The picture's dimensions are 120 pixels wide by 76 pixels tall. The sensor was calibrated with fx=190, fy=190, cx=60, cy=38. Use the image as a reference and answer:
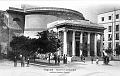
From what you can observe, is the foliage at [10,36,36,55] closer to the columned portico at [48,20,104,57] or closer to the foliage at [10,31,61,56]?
the foliage at [10,31,61,56]

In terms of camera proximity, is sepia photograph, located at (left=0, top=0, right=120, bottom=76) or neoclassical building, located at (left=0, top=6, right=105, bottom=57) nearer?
sepia photograph, located at (left=0, top=0, right=120, bottom=76)

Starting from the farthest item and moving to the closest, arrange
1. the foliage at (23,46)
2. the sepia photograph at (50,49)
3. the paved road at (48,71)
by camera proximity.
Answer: the foliage at (23,46) < the sepia photograph at (50,49) < the paved road at (48,71)

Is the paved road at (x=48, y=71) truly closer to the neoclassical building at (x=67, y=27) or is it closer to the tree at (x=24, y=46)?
the tree at (x=24, y=46)

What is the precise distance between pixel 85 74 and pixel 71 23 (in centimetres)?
890

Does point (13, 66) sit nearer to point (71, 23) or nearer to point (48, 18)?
point (71, 23)

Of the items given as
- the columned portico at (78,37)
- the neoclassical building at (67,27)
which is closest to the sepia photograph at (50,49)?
the neoclassical building at (67,27)

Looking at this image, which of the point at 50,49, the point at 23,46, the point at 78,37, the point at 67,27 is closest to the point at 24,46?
the point at 23,46

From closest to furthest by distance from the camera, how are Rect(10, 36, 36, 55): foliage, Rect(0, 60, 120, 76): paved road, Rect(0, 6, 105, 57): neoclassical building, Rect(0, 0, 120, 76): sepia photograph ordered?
Rect(0, 60, 120, 76): paved road < Rect(0, 0, 120, 76): sepia photograph < Rect(10, 36, 36, 55): foliage < Rect(0, 6, 105, 57): neoclassical building

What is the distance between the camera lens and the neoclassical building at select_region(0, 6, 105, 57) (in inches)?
544

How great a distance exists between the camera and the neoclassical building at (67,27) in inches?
544

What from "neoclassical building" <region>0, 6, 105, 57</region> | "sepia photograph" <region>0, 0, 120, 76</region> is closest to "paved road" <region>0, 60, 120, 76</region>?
"sepia photograph" <region>0, 0, 120, 76</region>

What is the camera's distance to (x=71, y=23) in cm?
1378

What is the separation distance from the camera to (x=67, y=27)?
13.8 meters

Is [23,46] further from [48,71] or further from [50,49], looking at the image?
[48,71]
